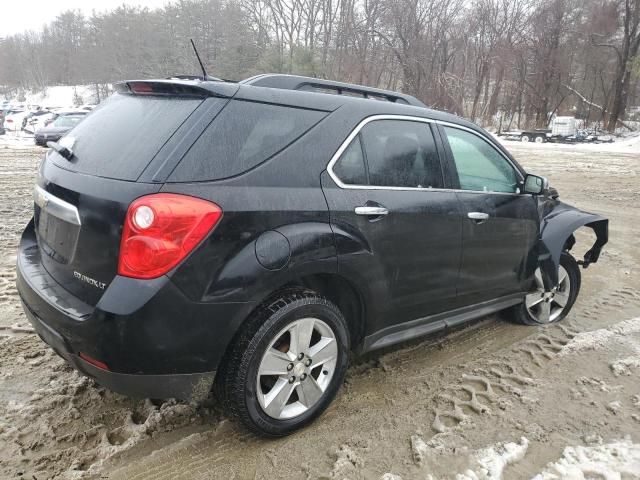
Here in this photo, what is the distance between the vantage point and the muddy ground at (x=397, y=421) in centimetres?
234

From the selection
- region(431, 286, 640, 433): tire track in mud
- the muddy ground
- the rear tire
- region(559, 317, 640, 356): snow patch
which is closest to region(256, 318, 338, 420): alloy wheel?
the muddy ground

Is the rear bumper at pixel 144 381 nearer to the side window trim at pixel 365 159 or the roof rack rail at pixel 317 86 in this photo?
the side window trim at pixel 365 159

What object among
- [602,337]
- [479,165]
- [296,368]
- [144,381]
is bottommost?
[602,337]

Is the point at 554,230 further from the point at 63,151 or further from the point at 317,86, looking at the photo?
the point at 63,151

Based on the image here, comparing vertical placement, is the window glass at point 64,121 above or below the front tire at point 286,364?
above

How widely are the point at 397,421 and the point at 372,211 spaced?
1.20 metres

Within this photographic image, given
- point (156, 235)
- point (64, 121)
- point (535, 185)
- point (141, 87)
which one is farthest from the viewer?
point (64, 121)

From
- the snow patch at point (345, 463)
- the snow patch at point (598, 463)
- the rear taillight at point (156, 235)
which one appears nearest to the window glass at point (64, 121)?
the rear taillight at point (156, 235)

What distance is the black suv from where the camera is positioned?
2.03 meters

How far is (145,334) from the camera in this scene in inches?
78.7

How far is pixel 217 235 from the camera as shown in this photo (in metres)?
2.08

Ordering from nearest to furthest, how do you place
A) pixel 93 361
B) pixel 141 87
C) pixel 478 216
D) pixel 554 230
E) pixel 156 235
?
pixel 156 235, pixel 93 361, pixel 141 87, pixel 478 216, pixel 554 230

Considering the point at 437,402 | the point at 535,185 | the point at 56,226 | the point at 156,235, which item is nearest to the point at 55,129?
the point at 56,226

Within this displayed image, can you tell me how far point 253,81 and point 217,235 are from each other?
104cm
